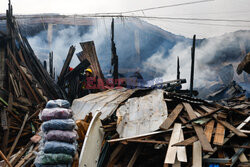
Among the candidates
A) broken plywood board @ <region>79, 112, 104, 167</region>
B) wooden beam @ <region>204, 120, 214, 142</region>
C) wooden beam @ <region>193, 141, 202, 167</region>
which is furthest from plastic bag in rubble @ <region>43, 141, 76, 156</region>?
wooden beam @ <region>204, 120, 214, 142</region>

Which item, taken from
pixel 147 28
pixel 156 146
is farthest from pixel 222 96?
pixel 147 28

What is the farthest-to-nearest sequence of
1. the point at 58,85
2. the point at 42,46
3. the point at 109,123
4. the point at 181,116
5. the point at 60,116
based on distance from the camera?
the point at 42,46 < the point at 58,85 < the point at 109,123 < the point at 181,116 < the point at 60,116

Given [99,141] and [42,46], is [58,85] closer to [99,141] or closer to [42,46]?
[99,141]

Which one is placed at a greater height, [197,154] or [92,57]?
[92,57]

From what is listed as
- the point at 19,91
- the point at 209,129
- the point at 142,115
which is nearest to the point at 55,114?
the point at 142,115

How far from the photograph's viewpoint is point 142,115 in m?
5.16

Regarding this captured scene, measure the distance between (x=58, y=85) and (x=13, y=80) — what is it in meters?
2.11

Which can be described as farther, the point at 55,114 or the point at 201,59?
the point at 201,59

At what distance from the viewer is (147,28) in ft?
108

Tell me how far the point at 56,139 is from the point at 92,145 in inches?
35.0

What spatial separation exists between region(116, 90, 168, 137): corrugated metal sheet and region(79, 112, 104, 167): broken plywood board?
1.71ft

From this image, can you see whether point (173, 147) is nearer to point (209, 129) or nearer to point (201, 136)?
point (201, 136)

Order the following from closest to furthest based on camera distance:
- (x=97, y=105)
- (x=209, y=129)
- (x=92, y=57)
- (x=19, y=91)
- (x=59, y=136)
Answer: (x=59, y=136) → (x=209, y=129) → (x=97, y=105) → (x=19, y=91) → (x=92, y=57)

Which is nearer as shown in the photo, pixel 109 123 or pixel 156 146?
pixel 156 146
